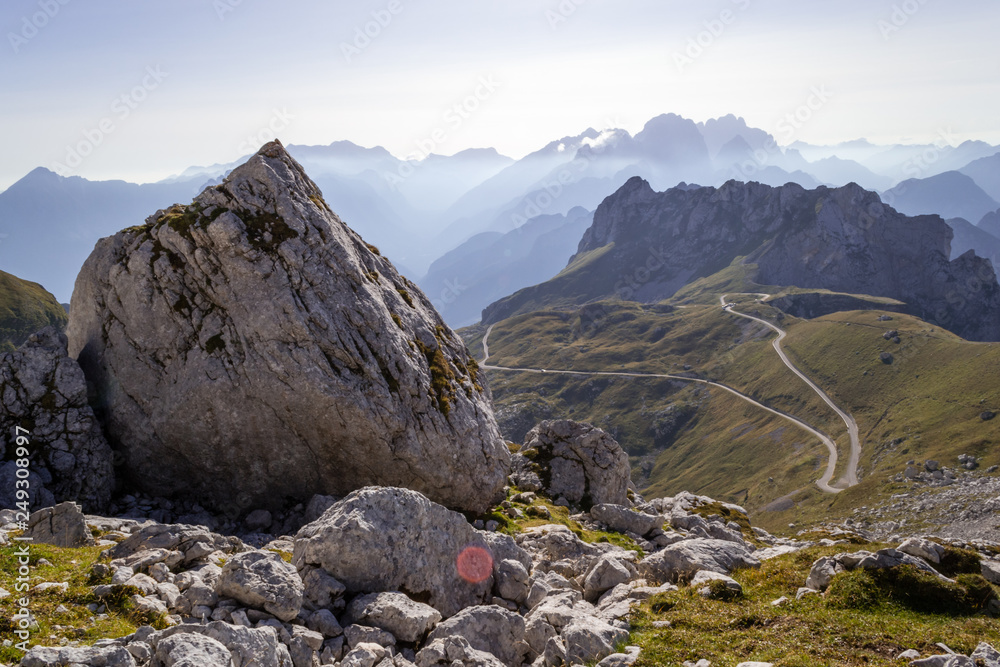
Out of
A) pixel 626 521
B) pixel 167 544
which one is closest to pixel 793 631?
pixel 167 544

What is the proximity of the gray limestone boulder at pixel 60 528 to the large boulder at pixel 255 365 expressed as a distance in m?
12.0

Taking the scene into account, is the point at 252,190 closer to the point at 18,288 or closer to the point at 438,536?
the point at 438,536

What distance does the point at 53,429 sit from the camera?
3562 cm

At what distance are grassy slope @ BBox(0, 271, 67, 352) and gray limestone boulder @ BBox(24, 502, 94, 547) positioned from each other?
175848 millimetres

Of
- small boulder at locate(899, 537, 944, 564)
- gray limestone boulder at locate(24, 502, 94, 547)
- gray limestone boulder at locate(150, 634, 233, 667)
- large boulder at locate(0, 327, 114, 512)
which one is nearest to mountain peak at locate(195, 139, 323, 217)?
large boulder at locate(0, 327, 114, 512)

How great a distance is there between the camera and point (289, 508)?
38625 mm

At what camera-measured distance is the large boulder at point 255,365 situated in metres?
37.6

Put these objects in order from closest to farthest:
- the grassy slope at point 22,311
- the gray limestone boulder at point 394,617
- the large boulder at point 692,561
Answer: the gray limestone boulder at point 394,617 → the large boulder at point 692,561 → the grassy slope at point 22,311

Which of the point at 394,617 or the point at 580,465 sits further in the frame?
the point at 580,465

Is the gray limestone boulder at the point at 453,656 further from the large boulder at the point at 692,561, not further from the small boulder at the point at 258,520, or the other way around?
the small boulder at the point at 258,520

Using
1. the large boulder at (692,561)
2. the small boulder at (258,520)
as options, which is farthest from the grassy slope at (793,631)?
the small boulder at (258,520)

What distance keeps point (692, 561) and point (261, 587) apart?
62.0 feet

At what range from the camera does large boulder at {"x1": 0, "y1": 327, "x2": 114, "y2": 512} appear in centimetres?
3428

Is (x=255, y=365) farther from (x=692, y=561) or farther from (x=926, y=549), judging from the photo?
(x=926, y=549)
